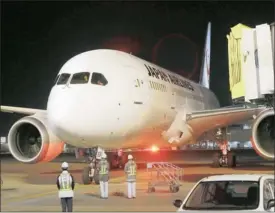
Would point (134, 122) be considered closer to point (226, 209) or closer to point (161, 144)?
point (161, 144)

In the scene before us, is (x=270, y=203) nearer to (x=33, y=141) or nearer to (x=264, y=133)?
(x=264, y=133)

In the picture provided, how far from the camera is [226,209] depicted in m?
6.04

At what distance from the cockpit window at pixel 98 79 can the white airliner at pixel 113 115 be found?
0.08ft

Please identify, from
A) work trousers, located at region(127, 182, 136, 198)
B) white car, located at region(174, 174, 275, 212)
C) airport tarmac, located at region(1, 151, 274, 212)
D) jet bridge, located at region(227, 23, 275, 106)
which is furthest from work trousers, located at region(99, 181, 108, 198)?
jet bridge, located at region(227, 23, 275, 106)

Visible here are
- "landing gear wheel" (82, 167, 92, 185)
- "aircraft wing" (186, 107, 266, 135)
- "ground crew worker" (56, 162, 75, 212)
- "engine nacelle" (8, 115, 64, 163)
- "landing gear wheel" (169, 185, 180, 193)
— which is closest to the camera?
"ground crew worker" (56, 162, 75, 212)

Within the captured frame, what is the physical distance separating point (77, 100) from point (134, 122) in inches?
79.8

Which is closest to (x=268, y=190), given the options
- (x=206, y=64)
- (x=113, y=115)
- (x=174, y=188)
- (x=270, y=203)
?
(x=270, y=203)

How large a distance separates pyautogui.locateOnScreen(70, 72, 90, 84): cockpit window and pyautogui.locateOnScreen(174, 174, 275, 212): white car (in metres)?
6.70

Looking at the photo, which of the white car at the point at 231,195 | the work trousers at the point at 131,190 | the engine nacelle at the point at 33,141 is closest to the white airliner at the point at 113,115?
the engine nacelle at the point at 33,141

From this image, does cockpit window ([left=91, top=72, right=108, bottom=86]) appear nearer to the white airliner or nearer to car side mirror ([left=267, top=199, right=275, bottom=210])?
the white airliner

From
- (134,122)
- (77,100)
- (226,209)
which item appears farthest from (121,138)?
(226,209)

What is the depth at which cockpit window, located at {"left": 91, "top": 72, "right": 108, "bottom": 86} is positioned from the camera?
12961mm

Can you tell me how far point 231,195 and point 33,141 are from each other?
31.5 feet

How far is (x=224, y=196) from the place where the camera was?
21.5ft
